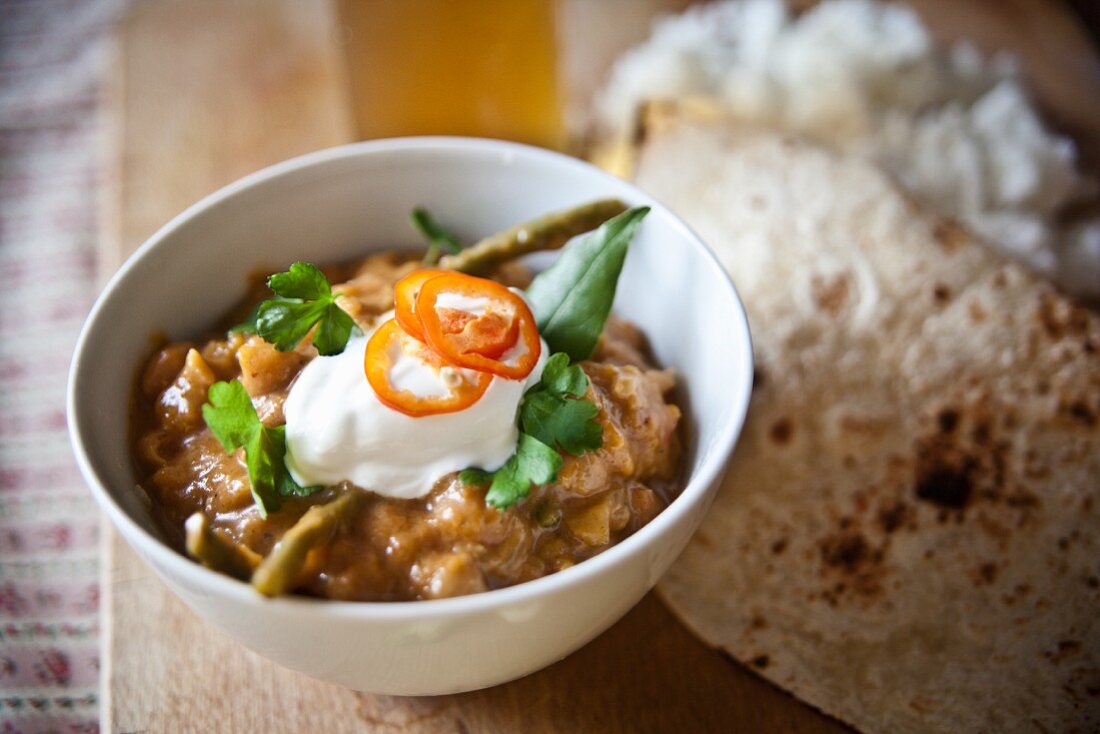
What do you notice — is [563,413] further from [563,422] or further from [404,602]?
[404,602]

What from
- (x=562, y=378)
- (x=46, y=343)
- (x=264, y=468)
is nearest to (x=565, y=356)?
(x=562, y=378)

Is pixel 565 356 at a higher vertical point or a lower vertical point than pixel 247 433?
higher

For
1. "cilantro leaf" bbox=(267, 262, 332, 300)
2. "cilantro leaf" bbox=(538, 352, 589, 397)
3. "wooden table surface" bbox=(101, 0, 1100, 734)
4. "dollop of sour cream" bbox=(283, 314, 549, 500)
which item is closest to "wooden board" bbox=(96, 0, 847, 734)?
"wooden table surface" bbox=(101, 0, 1100, 734)

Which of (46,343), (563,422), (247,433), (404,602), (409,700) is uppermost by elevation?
(563,422)

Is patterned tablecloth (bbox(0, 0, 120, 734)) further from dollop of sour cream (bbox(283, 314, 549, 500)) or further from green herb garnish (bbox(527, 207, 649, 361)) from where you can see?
green herb garnish (bbox(527, 207, 649, 361))

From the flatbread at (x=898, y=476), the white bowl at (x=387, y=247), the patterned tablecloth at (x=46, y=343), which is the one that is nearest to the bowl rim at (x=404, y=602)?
the white bowl at (x=387, y=247)

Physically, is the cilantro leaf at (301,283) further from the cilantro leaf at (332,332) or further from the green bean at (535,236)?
the green bean at (535,236)
